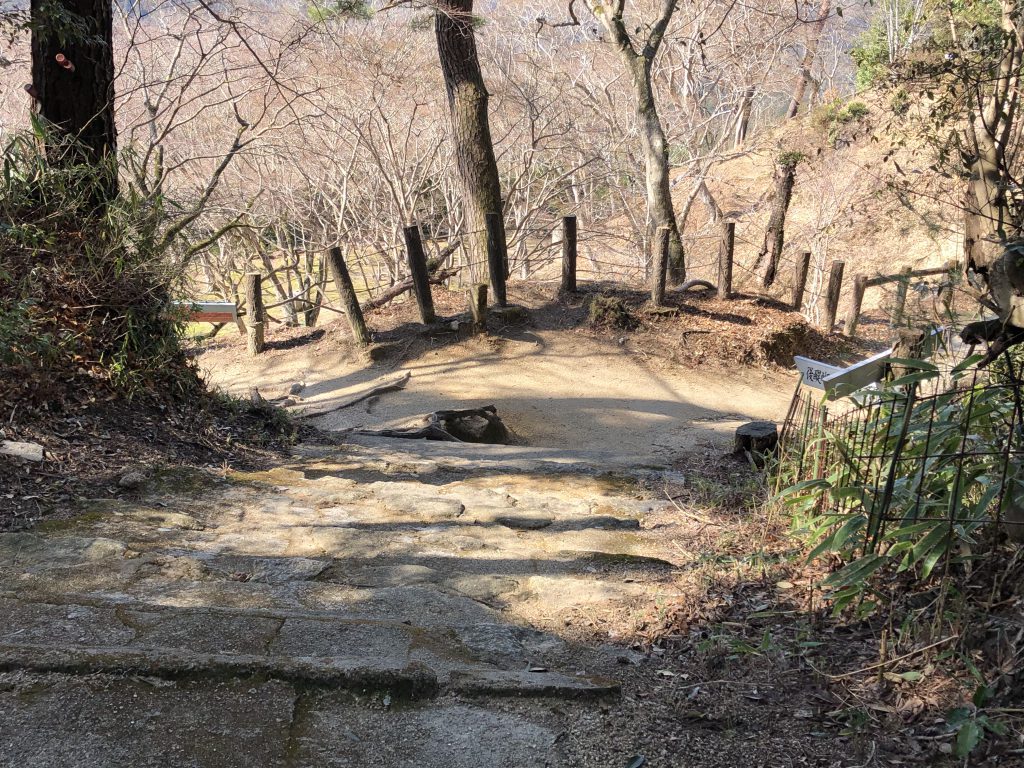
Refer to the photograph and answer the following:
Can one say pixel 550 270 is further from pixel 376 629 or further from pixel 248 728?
pixel 248 728

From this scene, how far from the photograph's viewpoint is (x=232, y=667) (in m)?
2.13

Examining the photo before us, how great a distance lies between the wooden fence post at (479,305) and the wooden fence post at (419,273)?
55cm

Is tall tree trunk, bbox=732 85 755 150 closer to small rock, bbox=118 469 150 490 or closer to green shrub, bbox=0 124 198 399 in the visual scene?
green shrub, bbox=0 124 198 399

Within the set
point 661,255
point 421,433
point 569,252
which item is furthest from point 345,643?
point 569,252

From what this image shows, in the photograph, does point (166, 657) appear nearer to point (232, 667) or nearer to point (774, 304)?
point (232, 667)

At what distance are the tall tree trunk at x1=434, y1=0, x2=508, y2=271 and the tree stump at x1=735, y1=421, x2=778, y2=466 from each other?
5.93 m

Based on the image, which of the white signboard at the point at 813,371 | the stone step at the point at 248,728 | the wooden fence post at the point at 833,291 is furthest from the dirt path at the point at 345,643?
the wooden fence post at the point at 833,291

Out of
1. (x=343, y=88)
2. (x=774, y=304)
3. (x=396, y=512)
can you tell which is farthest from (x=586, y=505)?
(x=343, y=88)

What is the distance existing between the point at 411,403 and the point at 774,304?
20.0 feet

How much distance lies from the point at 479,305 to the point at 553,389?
1786 mm

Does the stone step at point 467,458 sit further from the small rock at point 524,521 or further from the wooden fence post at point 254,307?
the wooden fence post at point 254,307

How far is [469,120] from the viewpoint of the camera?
11156mm

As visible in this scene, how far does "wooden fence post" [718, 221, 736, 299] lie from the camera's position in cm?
1164

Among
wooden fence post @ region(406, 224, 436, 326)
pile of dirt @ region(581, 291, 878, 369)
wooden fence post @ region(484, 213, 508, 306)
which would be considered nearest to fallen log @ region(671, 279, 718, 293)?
pile of dirt @ region(581, 291, 878, 369)
